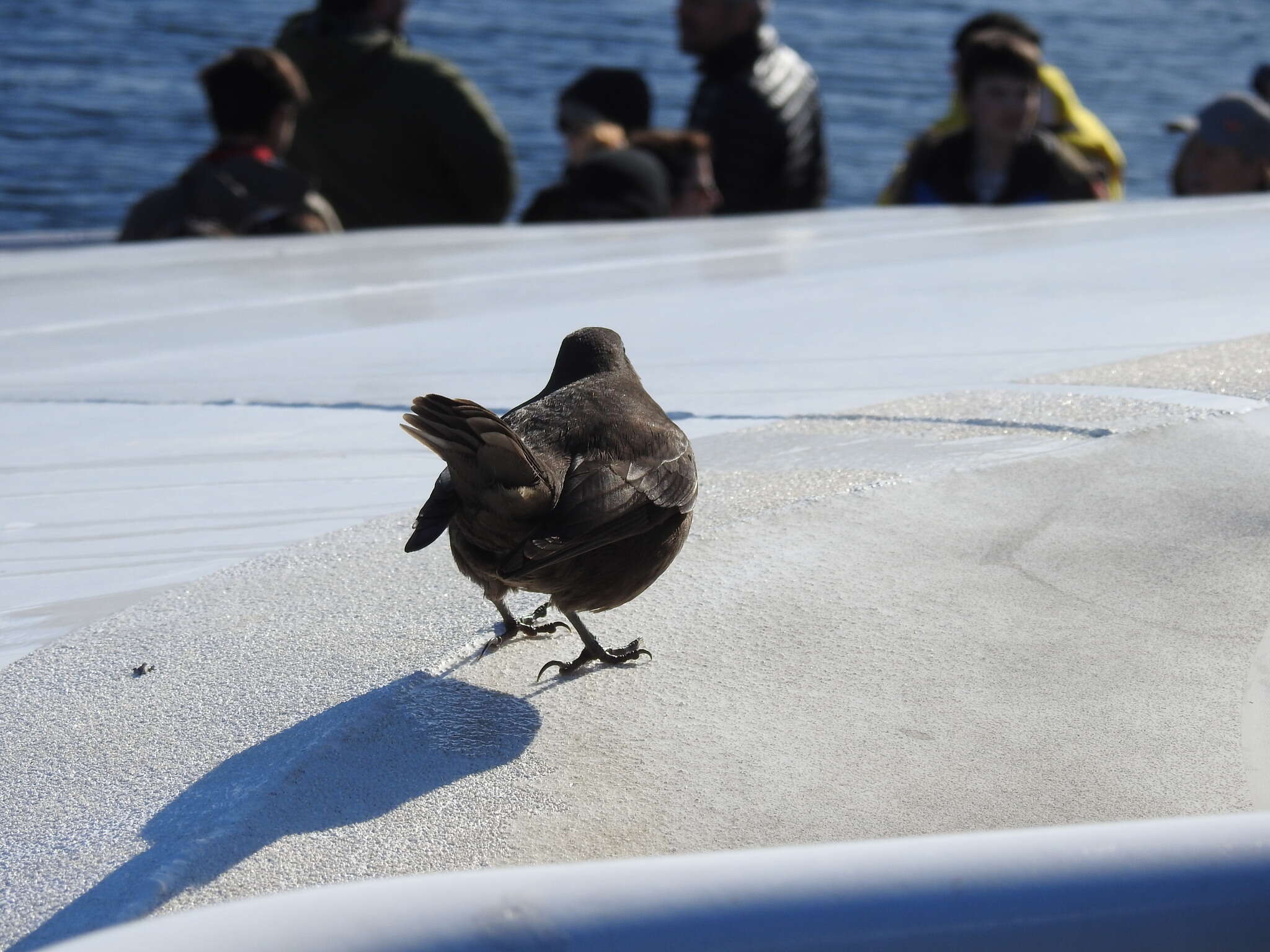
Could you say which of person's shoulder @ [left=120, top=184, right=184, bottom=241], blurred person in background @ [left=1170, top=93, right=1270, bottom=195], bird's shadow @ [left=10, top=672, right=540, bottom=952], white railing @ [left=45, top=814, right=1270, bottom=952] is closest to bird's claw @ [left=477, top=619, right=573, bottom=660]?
bird's shadow @ [left=10, top=672, right=540, bottom=952]

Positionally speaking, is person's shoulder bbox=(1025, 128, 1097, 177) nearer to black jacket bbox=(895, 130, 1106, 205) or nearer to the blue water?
black jacket bbox=(895, 130, 1106, 205)

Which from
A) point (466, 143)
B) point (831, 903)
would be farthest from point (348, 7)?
point (831, 903)

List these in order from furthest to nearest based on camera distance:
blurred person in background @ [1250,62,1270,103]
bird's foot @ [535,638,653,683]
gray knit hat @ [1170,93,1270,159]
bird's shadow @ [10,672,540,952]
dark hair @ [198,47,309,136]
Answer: blurred person in background @ [1250,62,1270,103]
gray knit hat @ [1170,93,1270,159]
dark hair @ [198,47,309,136]
bird's foot @ [535,638,653,683]
bird's shadow @ [10,672,540,952]

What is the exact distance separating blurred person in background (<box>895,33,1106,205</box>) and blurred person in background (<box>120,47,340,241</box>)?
267 cm

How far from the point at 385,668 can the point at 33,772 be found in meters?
0.45

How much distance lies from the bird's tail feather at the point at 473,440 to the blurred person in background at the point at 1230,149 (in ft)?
19.9

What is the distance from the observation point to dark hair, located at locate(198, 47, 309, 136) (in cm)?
570

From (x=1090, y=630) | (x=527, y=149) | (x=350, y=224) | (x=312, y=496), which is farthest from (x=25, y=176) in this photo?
(x=1090, y=630)

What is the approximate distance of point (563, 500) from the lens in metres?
1.97

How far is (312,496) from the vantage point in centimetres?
277

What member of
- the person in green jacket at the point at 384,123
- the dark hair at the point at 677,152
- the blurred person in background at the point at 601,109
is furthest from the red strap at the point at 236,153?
the dark hair at the point at 677,152

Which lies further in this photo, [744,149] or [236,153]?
[744,149]

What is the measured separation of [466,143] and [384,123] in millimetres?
373

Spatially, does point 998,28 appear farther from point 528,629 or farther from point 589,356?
point 528,629
